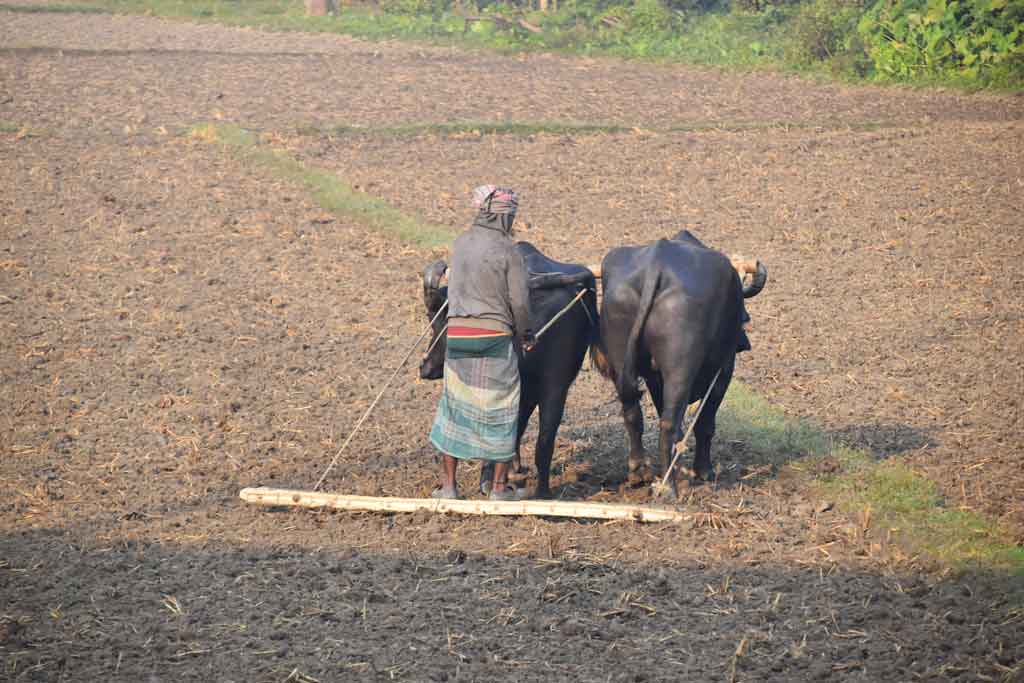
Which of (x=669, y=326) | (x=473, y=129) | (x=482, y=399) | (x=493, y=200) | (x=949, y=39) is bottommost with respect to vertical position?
(x=473, y=129)

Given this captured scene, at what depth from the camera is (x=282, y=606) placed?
6277mm

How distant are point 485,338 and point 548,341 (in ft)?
1.72

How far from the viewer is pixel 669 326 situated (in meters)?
7.29

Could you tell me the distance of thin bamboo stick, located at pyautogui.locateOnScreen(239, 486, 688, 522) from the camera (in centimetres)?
691

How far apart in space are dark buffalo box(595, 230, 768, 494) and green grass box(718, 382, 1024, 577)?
93 centimetres

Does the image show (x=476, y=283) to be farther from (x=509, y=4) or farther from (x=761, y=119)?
(x=509, y=4)

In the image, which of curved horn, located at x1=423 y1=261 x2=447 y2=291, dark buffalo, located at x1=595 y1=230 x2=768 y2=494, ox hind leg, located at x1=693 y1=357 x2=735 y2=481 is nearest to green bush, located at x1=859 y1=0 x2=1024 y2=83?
ox hind leg, located at x1=693 y1=357 x2=735 y2=481

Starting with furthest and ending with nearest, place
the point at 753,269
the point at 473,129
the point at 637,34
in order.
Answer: the point at 637,34 → the point at 473,129 → the point at 753,269

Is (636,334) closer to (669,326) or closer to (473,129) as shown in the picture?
(669,326)

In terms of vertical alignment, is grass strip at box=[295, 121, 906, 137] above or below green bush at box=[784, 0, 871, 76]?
below

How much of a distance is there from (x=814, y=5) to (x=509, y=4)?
1077 cm

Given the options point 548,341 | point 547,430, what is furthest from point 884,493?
point 548,341

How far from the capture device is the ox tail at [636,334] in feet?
23.8

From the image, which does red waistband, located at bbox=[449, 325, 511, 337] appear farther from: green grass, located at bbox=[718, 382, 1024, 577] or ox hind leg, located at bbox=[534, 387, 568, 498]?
green grass, located at bbox=[718, 382, 1024, 577]
